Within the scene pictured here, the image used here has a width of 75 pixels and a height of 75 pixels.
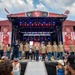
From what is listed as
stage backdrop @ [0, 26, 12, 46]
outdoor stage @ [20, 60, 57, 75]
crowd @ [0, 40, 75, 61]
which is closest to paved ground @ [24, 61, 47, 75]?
outdoor stage @ [20, 60, 57, 75]

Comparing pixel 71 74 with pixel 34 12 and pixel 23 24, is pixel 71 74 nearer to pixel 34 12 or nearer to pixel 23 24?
pixel 34 12

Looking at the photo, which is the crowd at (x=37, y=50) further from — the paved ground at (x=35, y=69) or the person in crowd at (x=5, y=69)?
the person in crowd at (x=5, y=69)

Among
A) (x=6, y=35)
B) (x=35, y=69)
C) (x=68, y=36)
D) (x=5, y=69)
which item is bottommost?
(x=35, y=69)

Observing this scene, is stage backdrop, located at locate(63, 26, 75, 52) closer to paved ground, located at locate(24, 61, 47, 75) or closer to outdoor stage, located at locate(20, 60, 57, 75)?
outdoor stage, located at locate(20, 60, 57, 75)

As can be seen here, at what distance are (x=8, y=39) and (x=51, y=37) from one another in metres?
12.9

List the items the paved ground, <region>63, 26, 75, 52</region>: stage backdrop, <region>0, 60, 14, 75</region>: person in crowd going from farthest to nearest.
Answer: <region>63, 26, 75, 52</region>: stage backdrop < the paved ground < <region>0, 60, 14, 75</region>: person in crowd

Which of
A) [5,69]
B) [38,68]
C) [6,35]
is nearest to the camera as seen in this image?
[5,69]

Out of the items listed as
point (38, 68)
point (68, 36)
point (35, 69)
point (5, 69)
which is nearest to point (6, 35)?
point (68, 36)

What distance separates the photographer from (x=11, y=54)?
13.1 m

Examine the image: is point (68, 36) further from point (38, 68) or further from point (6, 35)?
point (38, 68)

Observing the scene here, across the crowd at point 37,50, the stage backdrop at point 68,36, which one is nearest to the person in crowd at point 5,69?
A: the crowd at point 37,50

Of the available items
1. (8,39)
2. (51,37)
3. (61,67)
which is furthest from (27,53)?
(51,37)

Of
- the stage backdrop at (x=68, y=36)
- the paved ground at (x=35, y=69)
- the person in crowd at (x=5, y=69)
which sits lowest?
the paved ground at (x=35, y=69)

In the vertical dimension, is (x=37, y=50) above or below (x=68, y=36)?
below
